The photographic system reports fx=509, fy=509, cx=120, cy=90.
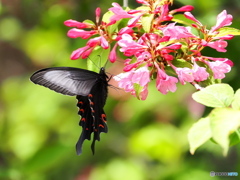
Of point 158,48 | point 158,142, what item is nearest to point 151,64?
point 158,48

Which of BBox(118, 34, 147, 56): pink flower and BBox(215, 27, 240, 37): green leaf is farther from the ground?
BBox(118, 34, 147, 56): pink flower

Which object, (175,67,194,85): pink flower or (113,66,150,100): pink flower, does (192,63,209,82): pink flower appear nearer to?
(175,67,194,85): pink flower

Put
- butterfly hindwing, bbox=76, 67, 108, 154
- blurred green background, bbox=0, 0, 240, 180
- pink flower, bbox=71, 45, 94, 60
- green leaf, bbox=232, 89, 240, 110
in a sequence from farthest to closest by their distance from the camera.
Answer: blurred green background, bbox=0, 0, 240, 180
butterfly hindwing, bbox=76, 67, 108, 154
pink flower, bbox=71, 45, 94, 60
green leaf, bbox=232, 89, 240, 110

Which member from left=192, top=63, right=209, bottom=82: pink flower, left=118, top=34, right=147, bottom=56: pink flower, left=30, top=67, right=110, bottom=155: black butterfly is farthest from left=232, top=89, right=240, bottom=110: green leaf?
left=30, top=67, right=110, bottom=155: black butterfly

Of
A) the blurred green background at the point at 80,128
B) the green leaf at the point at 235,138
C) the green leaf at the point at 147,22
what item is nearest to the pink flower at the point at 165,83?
the green leaf at the point at 147,22

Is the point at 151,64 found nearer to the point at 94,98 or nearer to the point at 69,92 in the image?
the point at 69,92

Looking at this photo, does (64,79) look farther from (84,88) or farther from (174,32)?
(174,32)

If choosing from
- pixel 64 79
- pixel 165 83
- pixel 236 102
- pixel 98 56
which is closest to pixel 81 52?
pixel 98 56

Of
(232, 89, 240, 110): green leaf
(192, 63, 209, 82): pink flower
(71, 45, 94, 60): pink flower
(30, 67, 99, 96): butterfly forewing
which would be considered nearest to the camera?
(232, 89, 240, 110): green leaf
